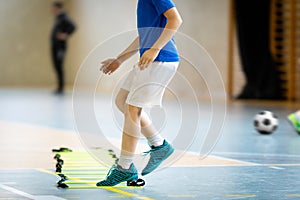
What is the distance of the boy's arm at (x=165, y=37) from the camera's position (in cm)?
500

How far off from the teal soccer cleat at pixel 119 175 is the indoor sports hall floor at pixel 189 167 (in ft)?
0.21

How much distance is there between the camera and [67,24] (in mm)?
17797

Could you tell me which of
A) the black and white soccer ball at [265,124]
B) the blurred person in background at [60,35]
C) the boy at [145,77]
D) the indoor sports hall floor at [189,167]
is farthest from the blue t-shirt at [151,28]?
the blurred person in background at [60,35]

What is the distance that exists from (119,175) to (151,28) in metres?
0.97

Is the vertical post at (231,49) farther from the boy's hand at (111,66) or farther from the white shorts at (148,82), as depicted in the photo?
the white shorts at (148,82)

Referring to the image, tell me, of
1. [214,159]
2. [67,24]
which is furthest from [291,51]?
[214,159]

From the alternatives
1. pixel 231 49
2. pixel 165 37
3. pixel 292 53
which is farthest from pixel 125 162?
pixel 231 49

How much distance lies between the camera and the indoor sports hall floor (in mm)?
4977

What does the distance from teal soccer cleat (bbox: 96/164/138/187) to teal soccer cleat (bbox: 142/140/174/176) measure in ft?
0.54

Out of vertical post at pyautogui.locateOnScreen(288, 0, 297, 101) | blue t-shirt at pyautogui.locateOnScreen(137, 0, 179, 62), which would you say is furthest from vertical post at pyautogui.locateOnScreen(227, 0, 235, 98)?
blue t-shirt at pyautogui.locateOnScreen(137, 0, 179, 62)

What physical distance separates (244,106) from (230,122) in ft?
11.3

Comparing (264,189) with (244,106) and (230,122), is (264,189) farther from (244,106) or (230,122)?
(244,106)

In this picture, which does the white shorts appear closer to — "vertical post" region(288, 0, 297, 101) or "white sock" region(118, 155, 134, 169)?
"white sock" region(118, 155, 134, 169)

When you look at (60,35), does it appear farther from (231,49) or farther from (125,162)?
(125,162)
